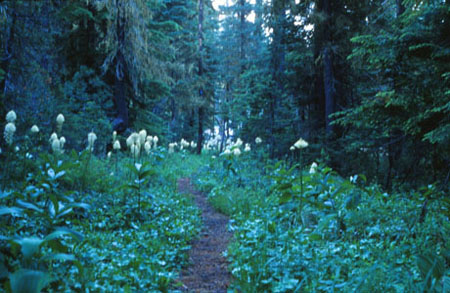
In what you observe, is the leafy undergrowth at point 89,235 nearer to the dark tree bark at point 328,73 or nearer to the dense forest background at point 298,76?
the dense forest background at point 298,76

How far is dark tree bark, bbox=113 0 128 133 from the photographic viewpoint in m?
11.5

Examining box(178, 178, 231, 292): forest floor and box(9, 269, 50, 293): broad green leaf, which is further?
box(178, 178, 231, 292): forest floor

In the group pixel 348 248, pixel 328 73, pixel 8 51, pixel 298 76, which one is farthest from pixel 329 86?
pixel 8 51

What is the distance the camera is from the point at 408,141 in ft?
23.8

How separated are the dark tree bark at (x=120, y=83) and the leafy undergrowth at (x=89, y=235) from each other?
214 inches

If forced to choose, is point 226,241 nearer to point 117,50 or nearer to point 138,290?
point 138,290

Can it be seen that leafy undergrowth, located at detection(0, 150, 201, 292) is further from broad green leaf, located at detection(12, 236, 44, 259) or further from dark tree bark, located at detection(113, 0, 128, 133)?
dark tree bark, located at detection(113, 0, 128, 133)

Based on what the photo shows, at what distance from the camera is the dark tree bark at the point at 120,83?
453 inches

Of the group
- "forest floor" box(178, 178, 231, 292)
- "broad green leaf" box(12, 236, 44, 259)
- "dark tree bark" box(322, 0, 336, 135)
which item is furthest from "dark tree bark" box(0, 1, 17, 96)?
"dark tree bark" box(322, 0, 336, 135)

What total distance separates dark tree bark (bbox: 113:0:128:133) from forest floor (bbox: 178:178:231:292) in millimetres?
7079

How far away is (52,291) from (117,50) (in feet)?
34.7

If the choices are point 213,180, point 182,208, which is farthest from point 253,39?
point 182,208

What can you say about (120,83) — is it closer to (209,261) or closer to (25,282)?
(209,261)

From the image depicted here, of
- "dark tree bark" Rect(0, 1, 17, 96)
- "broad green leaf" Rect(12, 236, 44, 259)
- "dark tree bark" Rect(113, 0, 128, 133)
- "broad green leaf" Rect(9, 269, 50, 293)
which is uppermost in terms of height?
"dark tree bark" Rect(113, 0, 128, 133)
